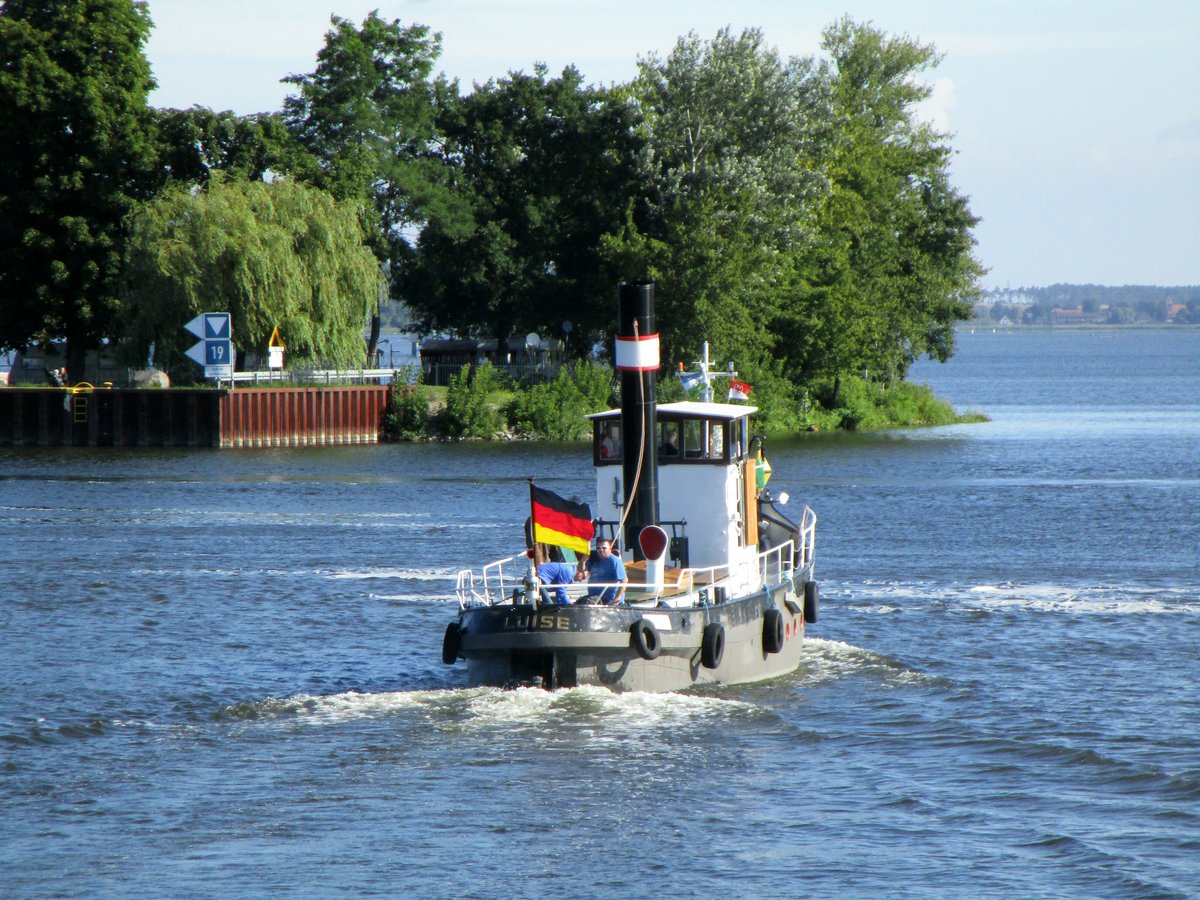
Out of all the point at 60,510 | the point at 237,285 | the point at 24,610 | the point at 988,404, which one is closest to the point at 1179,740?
the point at 24,610

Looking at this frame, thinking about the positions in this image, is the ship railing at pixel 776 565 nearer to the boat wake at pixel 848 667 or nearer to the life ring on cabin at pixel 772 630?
the life ring on cabin at pixel 772 630

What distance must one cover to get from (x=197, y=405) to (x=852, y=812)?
55431mm

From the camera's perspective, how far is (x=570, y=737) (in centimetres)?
1945

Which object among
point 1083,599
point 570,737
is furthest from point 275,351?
point 570,737

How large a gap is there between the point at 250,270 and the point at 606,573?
5008 centimetres

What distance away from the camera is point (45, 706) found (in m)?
22.0

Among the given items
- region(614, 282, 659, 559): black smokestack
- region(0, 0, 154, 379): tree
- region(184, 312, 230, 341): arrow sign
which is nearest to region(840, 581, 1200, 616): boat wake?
region(614, 282, 659, 559): black smokestack

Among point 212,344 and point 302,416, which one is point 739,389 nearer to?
point 212,344

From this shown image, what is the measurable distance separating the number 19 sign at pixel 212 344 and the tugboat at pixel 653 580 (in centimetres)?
4374

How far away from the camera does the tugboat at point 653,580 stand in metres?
20.2

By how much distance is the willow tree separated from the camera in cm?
6756

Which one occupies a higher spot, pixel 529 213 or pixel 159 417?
pixel 529 213

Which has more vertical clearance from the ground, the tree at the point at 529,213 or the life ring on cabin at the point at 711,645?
the tree at the point at 529,213

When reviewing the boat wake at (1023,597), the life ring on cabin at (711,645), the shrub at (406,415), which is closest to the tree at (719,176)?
the shrub at (406,415)
